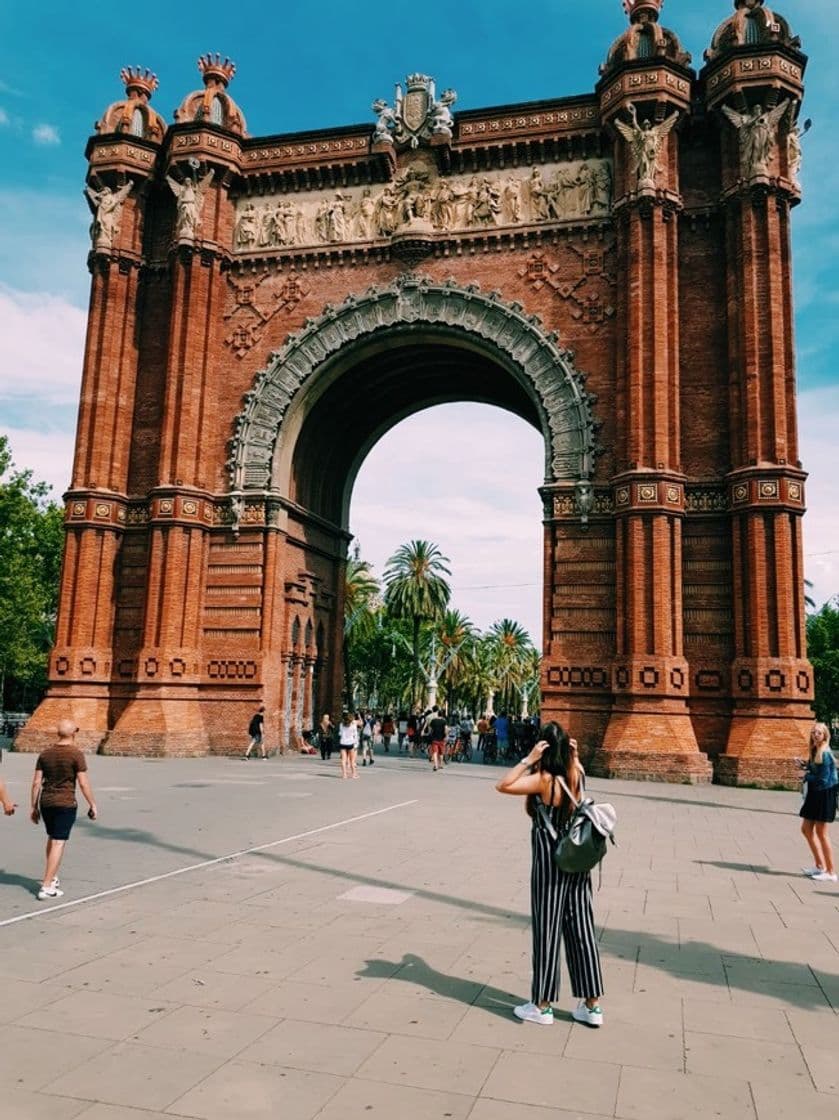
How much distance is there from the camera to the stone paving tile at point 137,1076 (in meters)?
4.05

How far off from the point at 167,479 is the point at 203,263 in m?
6.78

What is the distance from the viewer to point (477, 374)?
29703 millimetres

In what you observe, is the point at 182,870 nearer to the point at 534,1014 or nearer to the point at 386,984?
the point at 386,984

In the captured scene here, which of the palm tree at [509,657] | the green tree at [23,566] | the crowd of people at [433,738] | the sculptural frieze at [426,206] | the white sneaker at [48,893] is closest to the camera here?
the white sneaker at [48,893]

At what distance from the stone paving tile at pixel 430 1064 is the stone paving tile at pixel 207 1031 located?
0.71 metres

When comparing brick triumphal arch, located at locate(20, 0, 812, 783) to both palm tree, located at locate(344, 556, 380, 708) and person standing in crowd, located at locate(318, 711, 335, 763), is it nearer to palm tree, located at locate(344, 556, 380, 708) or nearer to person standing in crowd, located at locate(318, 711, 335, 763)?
person standing in crowd, located at locate(318, 711, 335, 763)

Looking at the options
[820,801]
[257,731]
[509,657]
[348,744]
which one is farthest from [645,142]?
[509,657]

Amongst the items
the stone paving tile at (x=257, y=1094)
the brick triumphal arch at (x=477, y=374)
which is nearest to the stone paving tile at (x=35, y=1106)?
the stone paving tile at (x=257, y=1094)

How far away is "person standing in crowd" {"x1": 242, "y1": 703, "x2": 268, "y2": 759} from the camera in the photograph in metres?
24.5

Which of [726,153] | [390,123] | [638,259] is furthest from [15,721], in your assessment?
[726,153]

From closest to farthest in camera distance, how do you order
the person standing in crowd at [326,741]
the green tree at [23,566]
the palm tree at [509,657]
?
the person standing in crowd at [326,741], the green tree at [23,566], the palm tree at [509,657]

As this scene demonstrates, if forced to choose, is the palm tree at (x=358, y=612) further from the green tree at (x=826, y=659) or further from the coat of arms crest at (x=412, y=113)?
the coat of arms crest at (x=412, y=113)

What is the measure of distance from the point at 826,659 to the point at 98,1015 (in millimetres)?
60329

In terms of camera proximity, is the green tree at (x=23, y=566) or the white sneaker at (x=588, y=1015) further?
the green tree at (x=23, y=566)
